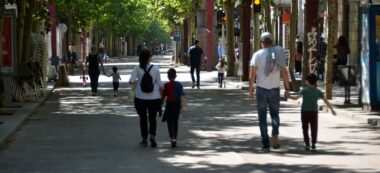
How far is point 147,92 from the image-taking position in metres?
14.1

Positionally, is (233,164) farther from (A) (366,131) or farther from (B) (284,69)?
(A) (366,131)

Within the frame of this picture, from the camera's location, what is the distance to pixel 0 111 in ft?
70.6

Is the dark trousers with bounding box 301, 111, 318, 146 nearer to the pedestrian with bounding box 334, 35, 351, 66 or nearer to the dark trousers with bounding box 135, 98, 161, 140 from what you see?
the dark trousers with bounding box 135, 98, 161, 140

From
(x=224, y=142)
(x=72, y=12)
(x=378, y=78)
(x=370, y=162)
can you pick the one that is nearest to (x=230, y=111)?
(x=378, y=78)

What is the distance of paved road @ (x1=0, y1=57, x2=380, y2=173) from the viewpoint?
11.8 meters

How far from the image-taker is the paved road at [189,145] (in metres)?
11.8

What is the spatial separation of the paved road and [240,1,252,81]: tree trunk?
13975mm

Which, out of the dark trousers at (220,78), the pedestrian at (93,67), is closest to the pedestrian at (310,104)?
the pedestrian at (93,67)

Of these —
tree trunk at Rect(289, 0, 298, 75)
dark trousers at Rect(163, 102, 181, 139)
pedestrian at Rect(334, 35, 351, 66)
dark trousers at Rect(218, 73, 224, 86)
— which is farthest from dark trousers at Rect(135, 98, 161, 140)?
dark trousers at Rect(218, 73, 224, 86)

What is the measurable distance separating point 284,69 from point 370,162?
6.96 ft

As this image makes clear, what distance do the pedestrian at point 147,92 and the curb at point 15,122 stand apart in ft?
7.93

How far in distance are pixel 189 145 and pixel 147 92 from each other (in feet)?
3.86

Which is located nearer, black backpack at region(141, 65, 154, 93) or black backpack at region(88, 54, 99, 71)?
black backpack at region(141, 65, 154, 93)

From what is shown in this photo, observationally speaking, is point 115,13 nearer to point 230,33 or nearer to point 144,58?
point 230,33
